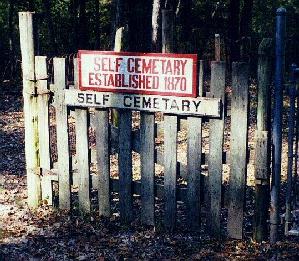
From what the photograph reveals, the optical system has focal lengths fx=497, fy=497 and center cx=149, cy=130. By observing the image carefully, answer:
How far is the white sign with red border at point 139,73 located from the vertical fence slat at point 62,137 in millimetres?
329

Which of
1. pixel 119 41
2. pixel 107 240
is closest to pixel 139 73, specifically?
pixel 107 240

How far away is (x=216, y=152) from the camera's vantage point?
212 inches

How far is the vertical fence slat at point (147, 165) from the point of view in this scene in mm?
5660

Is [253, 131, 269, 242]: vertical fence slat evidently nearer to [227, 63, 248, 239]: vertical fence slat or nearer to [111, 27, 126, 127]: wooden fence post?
[227, 63, 248, 239]: vertical fence slat

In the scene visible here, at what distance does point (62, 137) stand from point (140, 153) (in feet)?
3.66

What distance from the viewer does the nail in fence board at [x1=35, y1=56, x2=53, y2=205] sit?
20.4ft

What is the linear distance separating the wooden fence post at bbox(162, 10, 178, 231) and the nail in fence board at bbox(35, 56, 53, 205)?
1.65m

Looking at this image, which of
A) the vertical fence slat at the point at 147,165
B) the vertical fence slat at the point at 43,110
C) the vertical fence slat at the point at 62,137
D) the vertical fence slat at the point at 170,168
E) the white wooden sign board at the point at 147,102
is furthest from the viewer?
the vertical fence slat at the point at 43,110

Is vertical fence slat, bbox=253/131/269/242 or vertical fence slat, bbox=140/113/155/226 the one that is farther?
vertical fence slat, bbox=140/113/155/226

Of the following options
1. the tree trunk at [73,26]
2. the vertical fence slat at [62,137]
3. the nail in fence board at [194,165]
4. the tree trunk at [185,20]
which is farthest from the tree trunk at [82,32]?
the nail in fence board at [194,165]

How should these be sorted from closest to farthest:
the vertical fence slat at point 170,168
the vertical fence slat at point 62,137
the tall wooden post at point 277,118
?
the tall wooden post at point 277,118
the vertical fence slat at point 170,168
the vertical fence slat at point 62,137

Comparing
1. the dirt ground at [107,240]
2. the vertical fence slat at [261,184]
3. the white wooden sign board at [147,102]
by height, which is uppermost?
the white wooden sign board at [147,102]

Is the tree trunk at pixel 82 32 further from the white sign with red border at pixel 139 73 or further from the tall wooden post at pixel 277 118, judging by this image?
the tall wooden post at pixel 277 118

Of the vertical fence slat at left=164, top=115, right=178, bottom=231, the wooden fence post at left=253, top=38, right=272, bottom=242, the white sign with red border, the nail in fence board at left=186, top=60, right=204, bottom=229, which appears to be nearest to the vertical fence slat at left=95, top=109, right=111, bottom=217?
the white sign with red border
